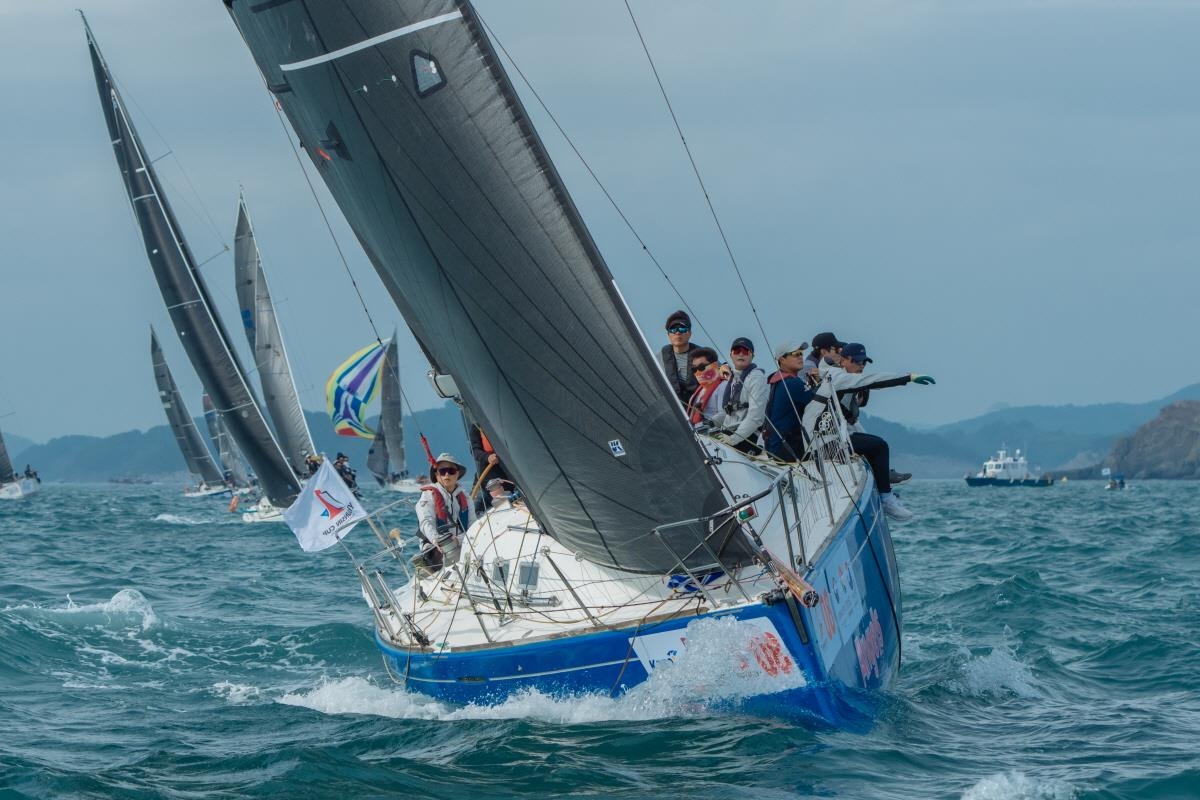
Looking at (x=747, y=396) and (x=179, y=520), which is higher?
(x=747, y=396)

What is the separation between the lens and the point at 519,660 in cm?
727

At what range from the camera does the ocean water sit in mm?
6215

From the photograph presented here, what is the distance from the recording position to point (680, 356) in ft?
31.3

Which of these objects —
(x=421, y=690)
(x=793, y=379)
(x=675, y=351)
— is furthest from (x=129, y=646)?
(x=793, y=379)

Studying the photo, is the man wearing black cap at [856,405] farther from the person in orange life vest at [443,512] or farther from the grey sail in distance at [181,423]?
the grey sail in distance at [181,423]

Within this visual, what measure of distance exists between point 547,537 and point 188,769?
8.48ft

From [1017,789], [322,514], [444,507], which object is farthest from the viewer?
[444,507]

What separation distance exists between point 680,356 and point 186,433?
57400 millimetres

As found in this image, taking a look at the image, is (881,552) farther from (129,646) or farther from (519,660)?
(129,646)

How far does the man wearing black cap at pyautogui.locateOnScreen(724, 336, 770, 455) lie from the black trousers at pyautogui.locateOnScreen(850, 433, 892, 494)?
109 cm

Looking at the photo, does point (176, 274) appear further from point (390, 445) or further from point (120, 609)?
point (390, 445)

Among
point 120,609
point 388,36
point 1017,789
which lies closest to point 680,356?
point 388,36

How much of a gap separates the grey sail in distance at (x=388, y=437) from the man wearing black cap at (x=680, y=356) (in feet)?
155

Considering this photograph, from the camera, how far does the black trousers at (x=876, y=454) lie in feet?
31.4
